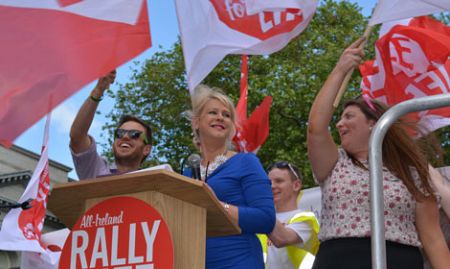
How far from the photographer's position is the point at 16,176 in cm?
3198

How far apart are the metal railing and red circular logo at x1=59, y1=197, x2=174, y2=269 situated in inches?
29.4

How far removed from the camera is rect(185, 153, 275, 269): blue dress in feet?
12.1

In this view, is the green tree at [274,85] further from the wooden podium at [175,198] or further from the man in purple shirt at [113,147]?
the wooden podium at [175,198]

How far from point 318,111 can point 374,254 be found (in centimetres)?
148

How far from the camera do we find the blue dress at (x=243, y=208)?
3.69 m

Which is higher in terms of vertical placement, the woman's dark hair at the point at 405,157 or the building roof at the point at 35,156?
the building roof at the point at 35,156

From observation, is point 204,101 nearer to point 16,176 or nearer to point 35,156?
point 16,176

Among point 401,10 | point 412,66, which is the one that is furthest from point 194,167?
point 412,66

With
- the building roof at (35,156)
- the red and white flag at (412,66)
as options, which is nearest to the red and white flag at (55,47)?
the red and white flag at (412,66)

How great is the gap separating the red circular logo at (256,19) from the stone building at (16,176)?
89.1 ft

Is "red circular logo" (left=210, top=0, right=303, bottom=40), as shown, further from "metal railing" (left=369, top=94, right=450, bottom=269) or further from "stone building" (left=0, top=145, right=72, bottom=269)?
"stone building" (left=0, top=145, right=72, bottom=269)

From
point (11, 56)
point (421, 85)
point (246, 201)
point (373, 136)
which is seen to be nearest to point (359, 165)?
point (246, 201)

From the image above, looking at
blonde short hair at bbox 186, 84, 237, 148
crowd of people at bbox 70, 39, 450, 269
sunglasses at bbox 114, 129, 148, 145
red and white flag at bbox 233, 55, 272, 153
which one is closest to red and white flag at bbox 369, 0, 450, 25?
crowd of people at bbox 70, 39, 450, 269

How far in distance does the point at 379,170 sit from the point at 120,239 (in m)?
1.00
